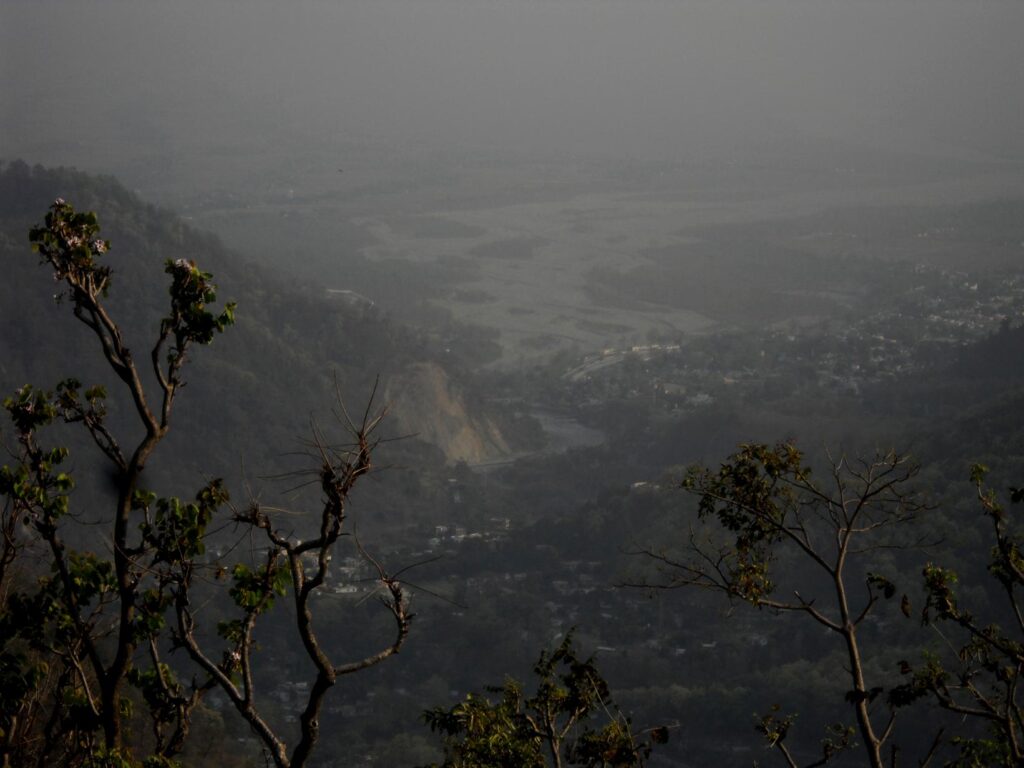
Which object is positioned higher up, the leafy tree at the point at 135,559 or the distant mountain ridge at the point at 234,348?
the distant mountain ridge at the point at 234,348

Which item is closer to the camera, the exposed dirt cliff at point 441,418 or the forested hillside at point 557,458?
the forested hillside at point 557,458

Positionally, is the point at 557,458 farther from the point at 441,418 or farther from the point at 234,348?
the point at 234,348

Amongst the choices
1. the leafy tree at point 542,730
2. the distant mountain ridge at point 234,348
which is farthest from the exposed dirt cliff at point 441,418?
the leafy tree at point 542,730

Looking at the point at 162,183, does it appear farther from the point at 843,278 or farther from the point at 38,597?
the point at 38,597

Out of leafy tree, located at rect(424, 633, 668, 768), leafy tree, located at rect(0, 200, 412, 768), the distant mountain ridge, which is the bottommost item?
leafy tree, located at rect(424, 633, 668, 768)

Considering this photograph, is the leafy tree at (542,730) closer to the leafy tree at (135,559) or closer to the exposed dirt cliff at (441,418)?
the leafy tree at (135,559)

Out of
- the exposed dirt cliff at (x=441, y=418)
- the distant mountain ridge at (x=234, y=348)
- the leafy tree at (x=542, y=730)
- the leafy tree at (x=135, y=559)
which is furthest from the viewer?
the exposed dirt cliff at (x=441, y=418)

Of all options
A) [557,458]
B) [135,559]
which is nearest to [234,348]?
[557,458]

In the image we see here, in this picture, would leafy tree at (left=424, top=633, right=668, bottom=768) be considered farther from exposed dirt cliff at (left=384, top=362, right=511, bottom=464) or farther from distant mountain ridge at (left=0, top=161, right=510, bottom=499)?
exposed dirt cliff at (left=384, top=362, right=511, bottom=464)

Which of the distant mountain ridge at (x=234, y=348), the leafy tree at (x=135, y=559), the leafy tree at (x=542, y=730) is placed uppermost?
the distant mountain ridge at (x=234, y=348)

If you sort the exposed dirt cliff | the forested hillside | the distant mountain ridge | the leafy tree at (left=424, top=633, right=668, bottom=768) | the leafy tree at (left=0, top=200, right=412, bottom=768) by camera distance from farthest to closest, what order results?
the exposed dirt cliff → the distant mountain ridge → the forested hillside → the leafy tree at (left=424, top=633, right=668, bottom=768) → the leafy tree at (left=0, top=200, right=412, bottom=768)

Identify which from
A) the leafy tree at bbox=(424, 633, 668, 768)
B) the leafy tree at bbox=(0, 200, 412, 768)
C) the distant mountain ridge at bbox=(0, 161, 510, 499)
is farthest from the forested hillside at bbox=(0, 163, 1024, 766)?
the leafy tree at bbox=(0, 200, 412, 768)

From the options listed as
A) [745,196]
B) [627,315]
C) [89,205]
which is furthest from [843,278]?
[89,205]
